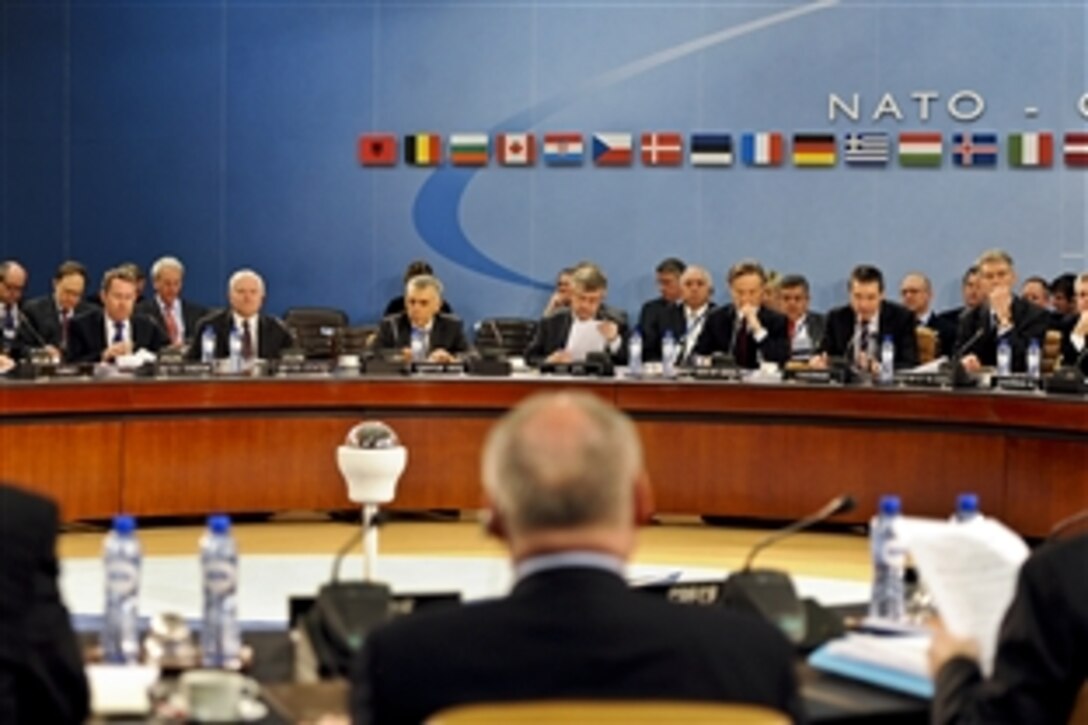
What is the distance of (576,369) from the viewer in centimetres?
898

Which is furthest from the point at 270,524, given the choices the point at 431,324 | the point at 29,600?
the point at 29,600

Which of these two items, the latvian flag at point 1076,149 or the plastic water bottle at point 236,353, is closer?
the plastic water bottle at point 236,353

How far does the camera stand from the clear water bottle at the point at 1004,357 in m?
8.86

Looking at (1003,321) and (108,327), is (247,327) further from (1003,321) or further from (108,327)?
(1003,321)

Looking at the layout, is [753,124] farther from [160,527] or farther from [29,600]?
[29,600]

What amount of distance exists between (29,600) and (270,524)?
6.10m

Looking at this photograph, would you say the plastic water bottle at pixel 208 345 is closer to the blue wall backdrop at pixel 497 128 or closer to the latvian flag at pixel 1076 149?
the blue wall backdrop at pixel 497 128

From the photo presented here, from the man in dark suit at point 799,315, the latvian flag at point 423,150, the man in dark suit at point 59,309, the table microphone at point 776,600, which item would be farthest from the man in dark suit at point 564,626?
the latvian flag at point 423,150

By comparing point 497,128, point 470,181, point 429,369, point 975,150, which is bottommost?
point 429,369

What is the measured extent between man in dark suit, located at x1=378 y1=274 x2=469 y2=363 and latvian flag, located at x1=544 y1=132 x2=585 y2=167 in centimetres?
347

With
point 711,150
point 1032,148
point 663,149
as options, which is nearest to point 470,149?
point 663,149

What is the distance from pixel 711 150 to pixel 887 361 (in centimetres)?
407

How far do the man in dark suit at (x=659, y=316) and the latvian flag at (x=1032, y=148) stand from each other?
2.51 meters

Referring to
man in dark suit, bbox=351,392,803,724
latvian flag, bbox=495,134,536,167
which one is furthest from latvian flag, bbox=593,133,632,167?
man in dark suit, bbox=351,392,803,724
